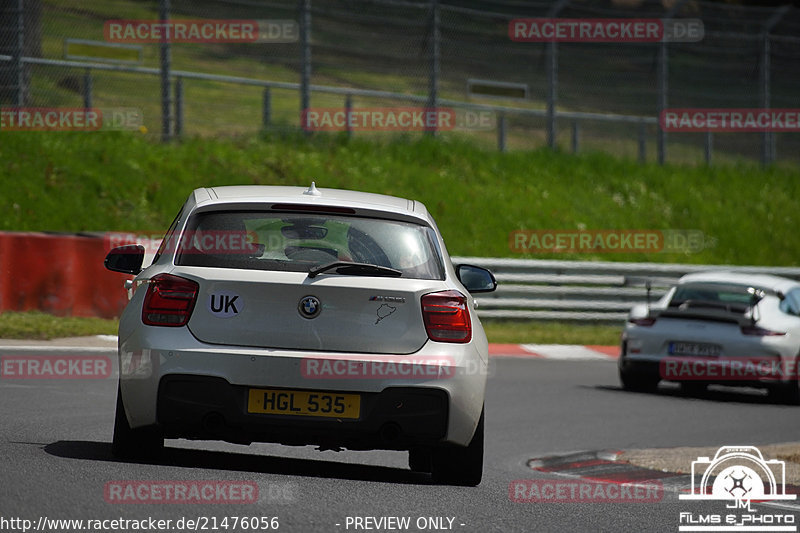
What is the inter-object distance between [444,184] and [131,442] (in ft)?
61.4

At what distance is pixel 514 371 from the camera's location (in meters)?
16.5

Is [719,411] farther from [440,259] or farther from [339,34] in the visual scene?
[339,34]

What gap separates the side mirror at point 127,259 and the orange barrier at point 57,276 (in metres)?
8.08

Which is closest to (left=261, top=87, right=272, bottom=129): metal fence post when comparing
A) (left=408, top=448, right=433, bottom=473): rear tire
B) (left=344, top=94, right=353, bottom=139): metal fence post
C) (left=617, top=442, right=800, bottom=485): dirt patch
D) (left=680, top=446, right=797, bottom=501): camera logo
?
(left=344, top=94, right=353, bottom=139): metal fence post

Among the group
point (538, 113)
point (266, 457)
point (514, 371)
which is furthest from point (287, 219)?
point (538, 113)

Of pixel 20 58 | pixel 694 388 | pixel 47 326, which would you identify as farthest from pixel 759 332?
pixel 20 58

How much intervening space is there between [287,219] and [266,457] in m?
2.11

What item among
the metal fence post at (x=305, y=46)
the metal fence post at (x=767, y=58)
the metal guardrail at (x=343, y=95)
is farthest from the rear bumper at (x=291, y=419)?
the metal fence post at (x=767, y=58)

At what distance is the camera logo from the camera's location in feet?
28.7

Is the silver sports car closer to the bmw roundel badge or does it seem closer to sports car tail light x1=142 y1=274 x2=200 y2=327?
the bmw roundel badge

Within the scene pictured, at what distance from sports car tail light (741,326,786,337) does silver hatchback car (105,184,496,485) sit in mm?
8613

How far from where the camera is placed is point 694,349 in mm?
15312

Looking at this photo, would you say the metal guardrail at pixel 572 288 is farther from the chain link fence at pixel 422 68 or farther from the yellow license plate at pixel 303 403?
the yellow license plate at pixel 303 403

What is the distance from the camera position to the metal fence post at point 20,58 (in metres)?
21.7
